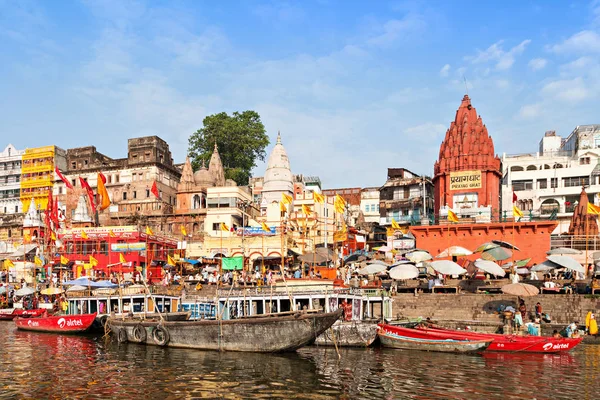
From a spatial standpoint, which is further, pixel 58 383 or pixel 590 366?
pixel 590 366

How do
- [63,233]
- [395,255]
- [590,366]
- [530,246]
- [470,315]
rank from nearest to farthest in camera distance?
[590,366] → [470,315] → [530,246] → [395,255] → [63,233]

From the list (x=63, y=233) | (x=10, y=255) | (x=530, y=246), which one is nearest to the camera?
(x=530, y=246)

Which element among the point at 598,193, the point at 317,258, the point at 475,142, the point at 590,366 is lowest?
the point at 590,366

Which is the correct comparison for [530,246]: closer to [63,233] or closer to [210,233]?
[210,233]

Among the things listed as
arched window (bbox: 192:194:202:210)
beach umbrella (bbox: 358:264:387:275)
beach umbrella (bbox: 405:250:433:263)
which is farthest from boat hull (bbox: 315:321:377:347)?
arched window (bbox: 192:194:202:210)

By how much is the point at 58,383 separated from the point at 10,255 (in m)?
46.5

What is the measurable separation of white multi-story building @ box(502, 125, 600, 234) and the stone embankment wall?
22.1 m

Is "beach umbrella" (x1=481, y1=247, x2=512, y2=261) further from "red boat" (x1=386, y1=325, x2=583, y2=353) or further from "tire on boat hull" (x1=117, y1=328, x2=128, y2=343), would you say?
"tire on boat hull" (x1=117, y1=328, x2=128, y2=343)

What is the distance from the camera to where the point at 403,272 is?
29562 mm

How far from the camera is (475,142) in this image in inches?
1831

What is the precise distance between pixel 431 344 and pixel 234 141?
51.9 meters

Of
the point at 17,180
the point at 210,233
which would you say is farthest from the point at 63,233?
the point at 17,180

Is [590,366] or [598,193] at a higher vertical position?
[598,193]

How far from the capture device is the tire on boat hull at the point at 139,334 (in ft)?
81.0
